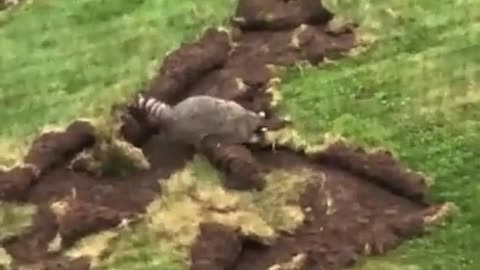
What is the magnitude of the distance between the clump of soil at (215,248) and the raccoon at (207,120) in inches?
15.5

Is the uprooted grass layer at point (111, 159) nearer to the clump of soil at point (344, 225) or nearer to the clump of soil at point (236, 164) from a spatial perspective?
the clump of soil at point (236, 164)

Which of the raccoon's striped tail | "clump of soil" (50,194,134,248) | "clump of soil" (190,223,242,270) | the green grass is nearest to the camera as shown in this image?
"clump of soil" (190,223,242,270)

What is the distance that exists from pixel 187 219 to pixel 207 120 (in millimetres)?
376

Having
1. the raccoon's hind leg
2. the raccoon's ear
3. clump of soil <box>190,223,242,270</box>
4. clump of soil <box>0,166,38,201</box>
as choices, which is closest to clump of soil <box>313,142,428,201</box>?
the raccoon's hind leg

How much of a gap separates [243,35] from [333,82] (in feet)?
1.57

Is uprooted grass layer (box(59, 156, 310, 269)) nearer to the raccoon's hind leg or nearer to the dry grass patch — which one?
the dry grass patch

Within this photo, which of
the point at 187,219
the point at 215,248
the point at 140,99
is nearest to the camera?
the point at 215,248

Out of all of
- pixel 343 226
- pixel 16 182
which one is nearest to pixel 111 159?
pixel 16 182

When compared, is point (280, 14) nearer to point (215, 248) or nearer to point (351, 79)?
point (351, 79)

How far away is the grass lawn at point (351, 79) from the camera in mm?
3238

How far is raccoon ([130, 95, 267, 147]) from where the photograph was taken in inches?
135

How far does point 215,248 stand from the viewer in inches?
120

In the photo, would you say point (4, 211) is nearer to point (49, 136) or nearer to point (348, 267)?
point (49, 136)

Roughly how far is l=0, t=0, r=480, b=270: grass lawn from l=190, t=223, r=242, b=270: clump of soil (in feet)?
0.52
